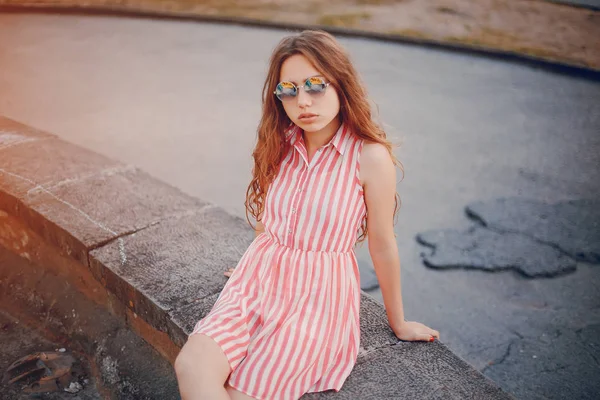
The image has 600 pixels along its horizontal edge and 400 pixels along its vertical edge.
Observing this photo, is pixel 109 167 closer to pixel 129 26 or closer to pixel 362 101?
pixel 362 101

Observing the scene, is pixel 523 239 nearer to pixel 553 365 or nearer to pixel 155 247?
pixel 553 365

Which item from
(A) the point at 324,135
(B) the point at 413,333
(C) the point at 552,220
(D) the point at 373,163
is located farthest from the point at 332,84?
(C) the point at 552,220

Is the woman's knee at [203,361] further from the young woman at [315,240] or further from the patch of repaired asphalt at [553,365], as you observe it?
the patch of repaired asphalt at [553,365]

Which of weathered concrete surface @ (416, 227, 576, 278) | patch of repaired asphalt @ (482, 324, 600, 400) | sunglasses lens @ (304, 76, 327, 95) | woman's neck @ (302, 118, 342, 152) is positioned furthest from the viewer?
weathered concrete surface @ (416, 227, 576, 278)

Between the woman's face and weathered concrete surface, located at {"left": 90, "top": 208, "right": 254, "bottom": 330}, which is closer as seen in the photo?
the woman's face

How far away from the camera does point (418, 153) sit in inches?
205

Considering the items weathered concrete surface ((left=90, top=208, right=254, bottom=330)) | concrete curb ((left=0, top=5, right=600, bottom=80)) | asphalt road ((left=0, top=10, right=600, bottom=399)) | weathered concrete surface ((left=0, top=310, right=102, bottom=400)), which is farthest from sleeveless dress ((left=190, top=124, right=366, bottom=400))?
concrete curb ((left=0, top=5, right=600, bottom=80))

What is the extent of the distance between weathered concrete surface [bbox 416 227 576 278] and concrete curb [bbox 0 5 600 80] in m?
4.68

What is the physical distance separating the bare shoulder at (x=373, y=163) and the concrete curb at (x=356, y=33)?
261 inches

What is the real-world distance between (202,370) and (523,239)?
112 inches

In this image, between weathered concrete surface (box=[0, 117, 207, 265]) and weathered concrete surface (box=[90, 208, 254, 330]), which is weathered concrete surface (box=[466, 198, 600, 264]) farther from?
weathered concrete surface (box=[0, 117, 207, 265])

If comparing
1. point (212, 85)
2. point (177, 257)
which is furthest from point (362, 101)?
point (212, 85)

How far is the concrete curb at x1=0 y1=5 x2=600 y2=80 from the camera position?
7.74 metres

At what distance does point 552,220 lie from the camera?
4.11 metres
